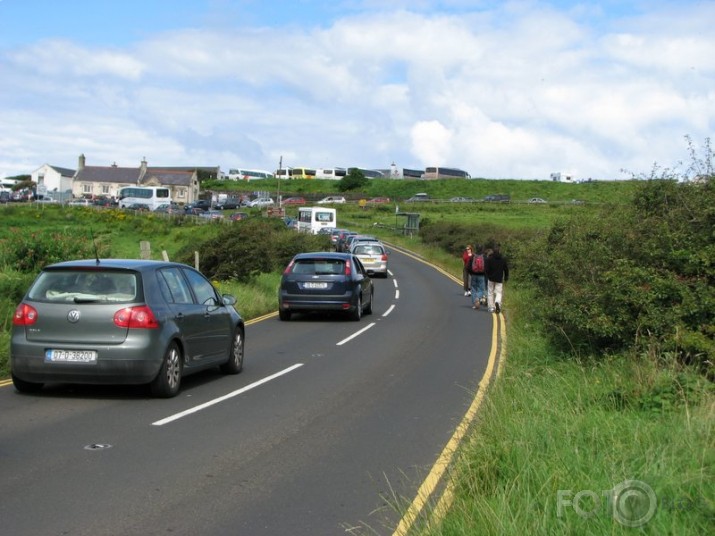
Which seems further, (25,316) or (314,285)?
(314,285)

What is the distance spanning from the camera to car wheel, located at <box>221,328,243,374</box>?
12758 mm

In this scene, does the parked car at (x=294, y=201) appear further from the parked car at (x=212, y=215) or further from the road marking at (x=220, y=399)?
the road marking at (x=220, y=399)

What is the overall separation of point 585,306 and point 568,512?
246 inches

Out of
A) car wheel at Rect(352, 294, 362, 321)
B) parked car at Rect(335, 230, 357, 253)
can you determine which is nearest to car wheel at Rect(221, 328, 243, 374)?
car wheel at Rect(352, 294, 362, 321)

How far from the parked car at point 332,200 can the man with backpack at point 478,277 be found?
238 ft

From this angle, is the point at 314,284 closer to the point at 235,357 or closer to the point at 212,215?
the point at 235,357

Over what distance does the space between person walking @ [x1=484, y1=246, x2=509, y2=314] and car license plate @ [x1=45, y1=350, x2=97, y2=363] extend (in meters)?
15.1

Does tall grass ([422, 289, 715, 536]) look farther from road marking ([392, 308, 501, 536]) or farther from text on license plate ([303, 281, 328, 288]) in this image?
text on license plate ([303, 281, 328, 288])

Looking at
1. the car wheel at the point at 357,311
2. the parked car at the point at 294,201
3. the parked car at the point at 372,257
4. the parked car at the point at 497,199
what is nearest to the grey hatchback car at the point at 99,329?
the car wheel at the point at 357,311

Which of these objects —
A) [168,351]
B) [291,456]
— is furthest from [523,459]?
[168,351]

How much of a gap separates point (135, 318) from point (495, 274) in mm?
15007

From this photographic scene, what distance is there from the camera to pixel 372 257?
134 feet

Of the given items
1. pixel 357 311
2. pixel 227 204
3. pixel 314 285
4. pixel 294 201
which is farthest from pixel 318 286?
pixel 294 201

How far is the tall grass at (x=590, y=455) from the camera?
4895 mm
